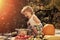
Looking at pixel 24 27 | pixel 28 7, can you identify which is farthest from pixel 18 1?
pixel 24 27

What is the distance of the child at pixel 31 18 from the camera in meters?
1.98

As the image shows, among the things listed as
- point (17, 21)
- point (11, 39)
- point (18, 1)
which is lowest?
point (11, 39)

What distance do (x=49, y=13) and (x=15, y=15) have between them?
28cm

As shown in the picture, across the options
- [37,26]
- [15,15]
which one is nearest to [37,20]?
[37,26]

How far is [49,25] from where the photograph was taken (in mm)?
1967

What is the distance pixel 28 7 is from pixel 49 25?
0.22m

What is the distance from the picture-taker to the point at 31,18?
200cm

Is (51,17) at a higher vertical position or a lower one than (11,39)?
higher

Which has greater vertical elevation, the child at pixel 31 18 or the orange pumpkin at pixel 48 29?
the child at pixel 31 18

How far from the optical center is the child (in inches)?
77.9

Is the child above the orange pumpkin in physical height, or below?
above

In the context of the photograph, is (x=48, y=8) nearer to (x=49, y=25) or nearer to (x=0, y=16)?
(x=49, y=25)

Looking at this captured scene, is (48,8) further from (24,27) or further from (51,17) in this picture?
(24,27)

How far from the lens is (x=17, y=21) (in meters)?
1.98
